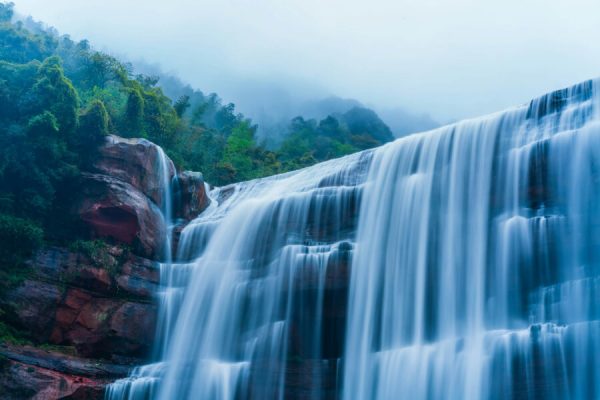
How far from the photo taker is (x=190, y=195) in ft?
82.4

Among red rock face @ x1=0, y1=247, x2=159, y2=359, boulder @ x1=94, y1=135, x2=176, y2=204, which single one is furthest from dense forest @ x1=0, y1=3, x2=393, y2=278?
red rock face @ x1=0, y1=247, x2=159, y2=359

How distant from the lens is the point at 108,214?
2133 centimetres

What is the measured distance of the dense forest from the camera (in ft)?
69.5

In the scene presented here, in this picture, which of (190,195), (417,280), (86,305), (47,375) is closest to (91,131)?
(190,195)

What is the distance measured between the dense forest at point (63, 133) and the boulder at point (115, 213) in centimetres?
71

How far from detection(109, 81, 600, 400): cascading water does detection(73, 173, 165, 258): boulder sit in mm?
1528

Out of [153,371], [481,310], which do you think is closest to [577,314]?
[481,310]

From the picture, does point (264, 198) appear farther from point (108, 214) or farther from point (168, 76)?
point (168, 76)

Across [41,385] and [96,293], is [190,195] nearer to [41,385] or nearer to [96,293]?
[96,293]

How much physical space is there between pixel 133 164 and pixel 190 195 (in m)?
3.15

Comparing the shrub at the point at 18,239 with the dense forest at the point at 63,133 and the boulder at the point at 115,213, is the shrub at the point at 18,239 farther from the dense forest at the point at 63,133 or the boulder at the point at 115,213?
the boulder at the point at 115,213

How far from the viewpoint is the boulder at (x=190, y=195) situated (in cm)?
2474

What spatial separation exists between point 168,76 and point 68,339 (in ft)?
240

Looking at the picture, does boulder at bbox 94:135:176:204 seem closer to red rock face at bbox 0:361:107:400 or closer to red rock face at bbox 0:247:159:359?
red rock face at bbox 0:247:159:359
